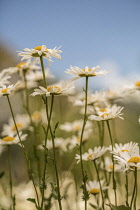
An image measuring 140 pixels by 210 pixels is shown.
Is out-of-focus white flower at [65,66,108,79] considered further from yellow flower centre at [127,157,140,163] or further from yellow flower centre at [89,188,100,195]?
yellow flower centre at [89,188,100,195]

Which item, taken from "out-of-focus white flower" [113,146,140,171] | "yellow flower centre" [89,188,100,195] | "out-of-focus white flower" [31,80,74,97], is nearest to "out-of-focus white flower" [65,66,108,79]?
"out-of-focus white flower" [31,80,74,97]

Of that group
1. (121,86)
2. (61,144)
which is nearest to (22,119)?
(61,144)

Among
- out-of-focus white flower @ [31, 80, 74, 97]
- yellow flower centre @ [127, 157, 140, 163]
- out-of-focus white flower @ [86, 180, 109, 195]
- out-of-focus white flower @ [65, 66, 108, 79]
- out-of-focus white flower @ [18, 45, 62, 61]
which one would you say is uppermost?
out-of-focus white flower @ [18, 45, 62, 61]

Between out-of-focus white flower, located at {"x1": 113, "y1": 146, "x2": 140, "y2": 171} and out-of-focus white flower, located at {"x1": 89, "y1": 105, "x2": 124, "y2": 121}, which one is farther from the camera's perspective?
out-of-focus white flower, located at {"x1": 89, "y1": 105, "x2": 124, "y2": 121}

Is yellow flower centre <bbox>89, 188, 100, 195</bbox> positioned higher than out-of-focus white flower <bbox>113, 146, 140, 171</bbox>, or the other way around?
out-of-focus white flower <bbox>113, 146, 140, 171</bbox>

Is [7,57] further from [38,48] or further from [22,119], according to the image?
[38,48]

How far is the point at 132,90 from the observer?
4.57ft

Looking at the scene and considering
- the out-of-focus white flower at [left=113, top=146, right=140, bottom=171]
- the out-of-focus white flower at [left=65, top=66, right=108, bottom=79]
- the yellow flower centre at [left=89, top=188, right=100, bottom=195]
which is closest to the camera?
the out-of-focus white flower at [left=113, top=146, right=140, bottom=171]

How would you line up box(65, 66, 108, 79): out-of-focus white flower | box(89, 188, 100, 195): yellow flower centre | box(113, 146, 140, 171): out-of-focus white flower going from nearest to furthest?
box(113, 146, 140, 171): out-of-focus white flower < box(65, 66, 108, 79): out-of-focus white flower < box(89, 188, 100, 195): yellow flower centre

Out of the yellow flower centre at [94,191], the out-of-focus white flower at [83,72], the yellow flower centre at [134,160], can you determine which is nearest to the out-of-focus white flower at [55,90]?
the out-of-focus white flower at [83,72]

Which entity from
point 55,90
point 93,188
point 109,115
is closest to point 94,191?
point 93,188

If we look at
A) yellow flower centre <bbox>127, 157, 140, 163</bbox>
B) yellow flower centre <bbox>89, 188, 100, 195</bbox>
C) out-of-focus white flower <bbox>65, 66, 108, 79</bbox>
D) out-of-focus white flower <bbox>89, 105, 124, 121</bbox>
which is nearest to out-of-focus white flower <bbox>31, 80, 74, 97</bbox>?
out-of-focus white flower <bbox>65, 66, 108, 79</bbox>

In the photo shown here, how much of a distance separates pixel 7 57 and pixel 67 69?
605cm

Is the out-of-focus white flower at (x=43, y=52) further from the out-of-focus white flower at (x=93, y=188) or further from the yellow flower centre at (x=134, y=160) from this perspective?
the out-of-focus white flower at (x=93, y=188)
